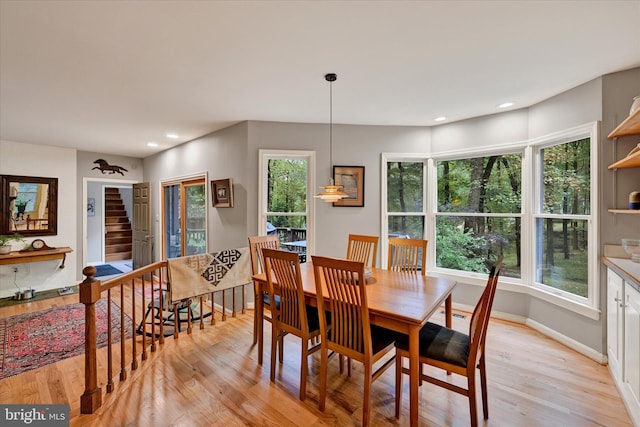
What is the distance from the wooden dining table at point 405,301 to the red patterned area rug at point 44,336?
2075 mm

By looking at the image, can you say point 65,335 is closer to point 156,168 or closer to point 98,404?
point 98,404

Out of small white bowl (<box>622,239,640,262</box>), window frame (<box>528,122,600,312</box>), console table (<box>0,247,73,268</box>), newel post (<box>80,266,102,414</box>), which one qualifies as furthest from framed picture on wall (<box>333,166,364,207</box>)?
console table (<box>0,247,73,268</box>)

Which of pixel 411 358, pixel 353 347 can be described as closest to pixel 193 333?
pixel 353 347

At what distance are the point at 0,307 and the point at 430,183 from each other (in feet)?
21.8

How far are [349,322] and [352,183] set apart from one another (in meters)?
2.41

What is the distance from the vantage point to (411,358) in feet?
5.49

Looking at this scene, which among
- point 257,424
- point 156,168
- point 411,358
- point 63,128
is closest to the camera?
A: point 411,358

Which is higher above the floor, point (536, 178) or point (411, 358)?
point (536, 178)

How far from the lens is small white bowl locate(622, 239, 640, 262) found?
7.31 ft

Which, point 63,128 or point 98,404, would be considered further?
point 63,128

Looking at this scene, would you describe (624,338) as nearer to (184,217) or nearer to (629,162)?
(629,162)

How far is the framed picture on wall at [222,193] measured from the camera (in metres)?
3.93


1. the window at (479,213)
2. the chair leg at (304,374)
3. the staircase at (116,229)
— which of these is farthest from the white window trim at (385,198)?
the staircase at (116,229)

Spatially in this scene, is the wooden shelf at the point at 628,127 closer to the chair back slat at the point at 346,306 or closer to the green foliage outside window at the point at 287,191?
the chair back slat at the point at 346,306
